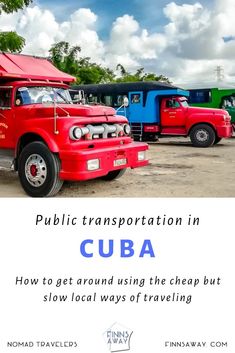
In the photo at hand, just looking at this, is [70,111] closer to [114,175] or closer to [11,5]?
[114,175]

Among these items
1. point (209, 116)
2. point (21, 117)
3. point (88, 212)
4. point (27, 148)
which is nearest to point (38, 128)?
point (27, 148)

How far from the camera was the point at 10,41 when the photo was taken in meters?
14.5

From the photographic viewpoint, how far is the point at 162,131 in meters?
15.2

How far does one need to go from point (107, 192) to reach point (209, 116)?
840cm

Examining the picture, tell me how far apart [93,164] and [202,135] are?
930 centimetres

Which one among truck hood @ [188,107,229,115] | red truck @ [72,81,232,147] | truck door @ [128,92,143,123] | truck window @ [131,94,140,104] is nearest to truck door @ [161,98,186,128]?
red truck @ [72,81,232,147]

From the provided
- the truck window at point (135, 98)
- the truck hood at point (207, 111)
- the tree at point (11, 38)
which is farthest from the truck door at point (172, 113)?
the tree at point (11, 38)

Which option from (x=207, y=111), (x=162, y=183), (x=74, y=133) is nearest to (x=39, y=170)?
(x=74, y=133)

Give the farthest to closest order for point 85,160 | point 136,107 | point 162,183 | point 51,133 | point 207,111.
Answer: point 136,107 < point 207,111 < point 162,183 < point 51,133 < point 85,160

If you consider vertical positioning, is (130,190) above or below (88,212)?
below

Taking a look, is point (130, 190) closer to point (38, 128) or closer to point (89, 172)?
point (89, 172)

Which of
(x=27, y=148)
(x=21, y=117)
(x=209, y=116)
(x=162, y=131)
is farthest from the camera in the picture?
(x=162, y=131)

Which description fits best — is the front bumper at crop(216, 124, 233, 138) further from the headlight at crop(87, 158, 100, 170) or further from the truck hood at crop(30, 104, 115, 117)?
the headlight at crop(87, 158, 100, 170)

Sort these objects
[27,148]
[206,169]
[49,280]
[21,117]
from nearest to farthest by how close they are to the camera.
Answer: [49,280] → [27,148] → [21,117] → [206,169]
